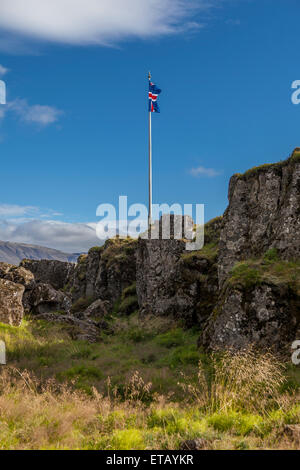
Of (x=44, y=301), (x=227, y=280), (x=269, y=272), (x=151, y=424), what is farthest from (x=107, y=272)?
(x=151, y=424)

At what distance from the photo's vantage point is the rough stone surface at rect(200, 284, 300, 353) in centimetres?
1453

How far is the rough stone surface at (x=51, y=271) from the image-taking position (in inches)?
2253

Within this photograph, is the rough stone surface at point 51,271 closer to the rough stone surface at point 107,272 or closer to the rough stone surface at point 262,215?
the rough stone surface at point 107,272

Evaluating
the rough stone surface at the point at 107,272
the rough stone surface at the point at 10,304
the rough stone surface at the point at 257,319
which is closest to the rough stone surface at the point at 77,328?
the rough stone surface at the point at 10,304

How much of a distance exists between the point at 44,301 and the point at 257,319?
20.5 metres

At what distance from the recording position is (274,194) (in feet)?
72.0

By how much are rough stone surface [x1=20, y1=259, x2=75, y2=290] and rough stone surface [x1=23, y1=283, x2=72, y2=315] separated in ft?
86.0

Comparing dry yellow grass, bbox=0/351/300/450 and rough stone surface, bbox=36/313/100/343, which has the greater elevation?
dry yellow grass, bbox=0/351/300/450

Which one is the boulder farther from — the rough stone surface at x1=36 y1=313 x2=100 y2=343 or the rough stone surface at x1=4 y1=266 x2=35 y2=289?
the rough stone surface at x1=36 y1=313 x2=100 y2=343

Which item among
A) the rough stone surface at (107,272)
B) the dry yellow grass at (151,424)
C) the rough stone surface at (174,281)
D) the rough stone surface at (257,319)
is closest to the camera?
the dry yellow grass at (151,424)

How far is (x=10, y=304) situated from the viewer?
23109 millimetres

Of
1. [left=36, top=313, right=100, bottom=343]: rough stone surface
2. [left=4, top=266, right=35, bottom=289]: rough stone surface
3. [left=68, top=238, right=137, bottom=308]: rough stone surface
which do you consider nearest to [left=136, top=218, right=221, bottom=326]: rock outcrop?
[left=36, top=313, right=100, bottom=343]: rough stone surface

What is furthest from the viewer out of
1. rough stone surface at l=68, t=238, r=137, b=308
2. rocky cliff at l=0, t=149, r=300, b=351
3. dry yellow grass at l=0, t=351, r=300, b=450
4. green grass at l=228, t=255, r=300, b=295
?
rough stone surface at l=68, t=238, r=137, b=308

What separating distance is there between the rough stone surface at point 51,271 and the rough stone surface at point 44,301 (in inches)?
1032
